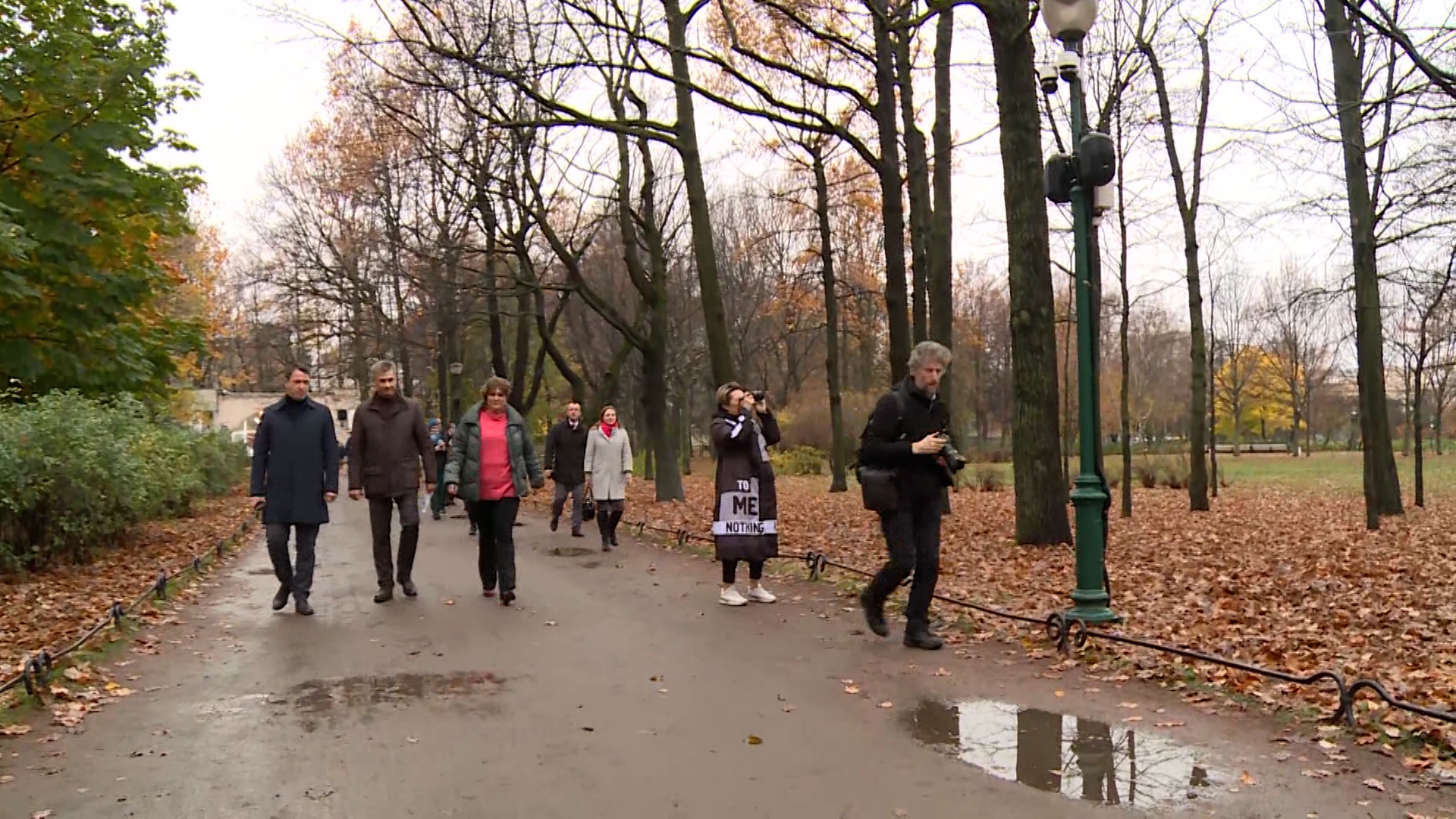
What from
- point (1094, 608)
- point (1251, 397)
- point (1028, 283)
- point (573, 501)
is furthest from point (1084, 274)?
point (1251, 397)

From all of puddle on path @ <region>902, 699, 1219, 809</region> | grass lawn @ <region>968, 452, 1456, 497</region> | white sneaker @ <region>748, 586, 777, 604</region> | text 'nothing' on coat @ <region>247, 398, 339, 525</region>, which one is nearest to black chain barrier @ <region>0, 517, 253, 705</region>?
text 'nothing' on coat @ <region>247, 398, 339, 525</region>

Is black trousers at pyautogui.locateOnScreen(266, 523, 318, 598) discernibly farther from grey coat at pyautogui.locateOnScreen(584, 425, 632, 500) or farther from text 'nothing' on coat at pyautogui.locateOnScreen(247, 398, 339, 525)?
grey coat at pyautogui.locateOnScreen(584, 425, 632, 500)

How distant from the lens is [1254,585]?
33.6 feet

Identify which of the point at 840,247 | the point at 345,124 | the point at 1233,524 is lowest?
the point at 1233,524

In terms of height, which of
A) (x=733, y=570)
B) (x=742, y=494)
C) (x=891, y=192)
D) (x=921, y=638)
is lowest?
(x=921, y=638)

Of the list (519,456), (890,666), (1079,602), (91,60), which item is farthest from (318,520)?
(91,60)

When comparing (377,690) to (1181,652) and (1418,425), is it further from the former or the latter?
(1418,425)

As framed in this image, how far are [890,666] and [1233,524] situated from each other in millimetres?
13497

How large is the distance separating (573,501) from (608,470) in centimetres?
228

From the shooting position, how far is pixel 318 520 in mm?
9234

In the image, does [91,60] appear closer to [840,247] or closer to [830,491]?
[830,491]

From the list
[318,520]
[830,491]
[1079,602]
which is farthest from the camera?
[830,491]

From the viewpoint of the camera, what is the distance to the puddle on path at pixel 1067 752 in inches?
180

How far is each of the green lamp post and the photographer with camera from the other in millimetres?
1054
